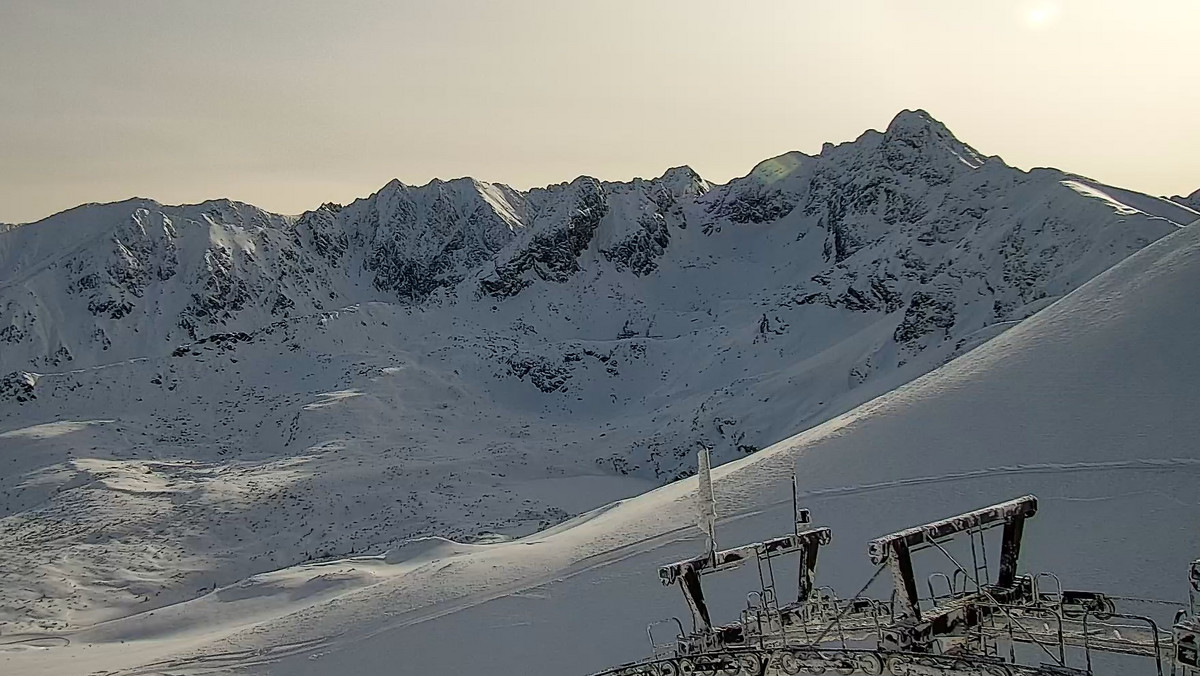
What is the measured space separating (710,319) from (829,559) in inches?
2346

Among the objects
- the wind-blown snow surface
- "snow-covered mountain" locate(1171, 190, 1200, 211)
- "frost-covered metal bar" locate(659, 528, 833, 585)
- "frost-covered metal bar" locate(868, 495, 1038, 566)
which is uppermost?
"snow-covered mountain" locate(1171, 190, 1200, 211)

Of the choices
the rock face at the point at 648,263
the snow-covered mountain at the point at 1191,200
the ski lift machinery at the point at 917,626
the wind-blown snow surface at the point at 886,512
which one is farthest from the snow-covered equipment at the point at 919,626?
the snow-covered mountain at the point at 1191,200

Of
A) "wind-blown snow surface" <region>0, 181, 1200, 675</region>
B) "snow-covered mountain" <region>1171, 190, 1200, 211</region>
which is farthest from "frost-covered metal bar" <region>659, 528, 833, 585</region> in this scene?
"snow-covered mountain" <region>1171, 190, 1200, 211</region>

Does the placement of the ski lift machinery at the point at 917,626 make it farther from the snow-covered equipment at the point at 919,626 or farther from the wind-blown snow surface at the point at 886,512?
the wind-blown snow surface at the point at 886,512

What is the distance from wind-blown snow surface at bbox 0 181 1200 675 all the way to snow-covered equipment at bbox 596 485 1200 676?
4.58 m

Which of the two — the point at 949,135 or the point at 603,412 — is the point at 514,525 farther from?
the point at 949,135

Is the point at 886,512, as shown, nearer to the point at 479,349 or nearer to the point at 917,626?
the point at 917,626

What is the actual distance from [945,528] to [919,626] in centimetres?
146

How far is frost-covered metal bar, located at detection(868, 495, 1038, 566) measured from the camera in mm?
7755

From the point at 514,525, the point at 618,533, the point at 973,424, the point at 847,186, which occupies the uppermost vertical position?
the point at 847,186

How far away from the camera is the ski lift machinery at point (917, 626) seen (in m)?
6.85

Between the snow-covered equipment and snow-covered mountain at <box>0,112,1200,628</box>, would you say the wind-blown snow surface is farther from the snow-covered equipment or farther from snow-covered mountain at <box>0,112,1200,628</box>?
snow-covered mountain at <box>0,112,1200,628</box>

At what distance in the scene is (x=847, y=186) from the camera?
80500mm

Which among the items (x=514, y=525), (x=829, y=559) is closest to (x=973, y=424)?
(x=829, y=559)
